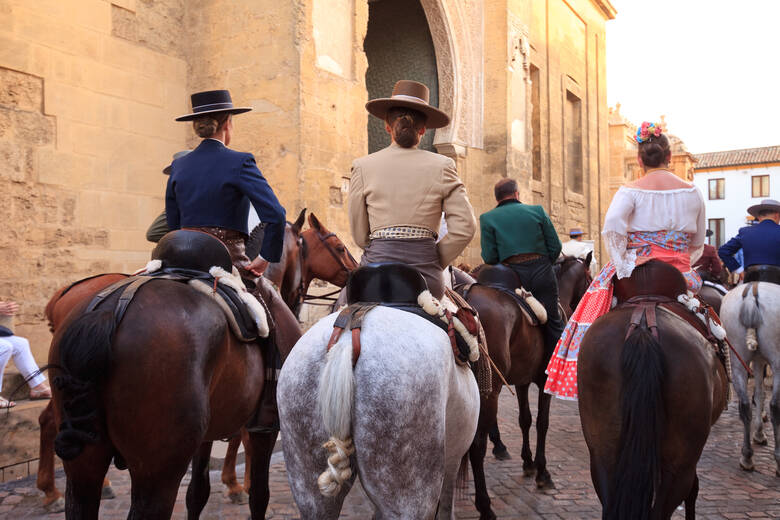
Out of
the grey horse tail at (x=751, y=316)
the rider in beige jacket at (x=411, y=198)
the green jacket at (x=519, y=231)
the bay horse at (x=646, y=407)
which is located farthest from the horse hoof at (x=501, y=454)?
the rider in beige jacket at (x=411, y=198)

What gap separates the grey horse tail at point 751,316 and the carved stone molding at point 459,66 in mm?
7170

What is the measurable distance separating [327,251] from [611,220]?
9.70 feet

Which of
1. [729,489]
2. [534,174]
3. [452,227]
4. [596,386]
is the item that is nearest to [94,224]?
[452,227]

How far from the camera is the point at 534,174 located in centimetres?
1783

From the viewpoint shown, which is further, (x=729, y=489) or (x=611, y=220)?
(x=729, y=489)

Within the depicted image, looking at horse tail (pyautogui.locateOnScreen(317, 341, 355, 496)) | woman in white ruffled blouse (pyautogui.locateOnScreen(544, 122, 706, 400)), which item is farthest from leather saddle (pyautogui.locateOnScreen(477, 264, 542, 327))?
horse tail (pyautogui.locateOnScreen(317, 341, 355, 496))

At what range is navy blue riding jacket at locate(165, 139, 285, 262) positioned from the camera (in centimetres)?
348

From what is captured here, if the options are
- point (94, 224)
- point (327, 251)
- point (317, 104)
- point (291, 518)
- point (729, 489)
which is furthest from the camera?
point (317, 104)

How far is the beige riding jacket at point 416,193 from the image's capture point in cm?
294

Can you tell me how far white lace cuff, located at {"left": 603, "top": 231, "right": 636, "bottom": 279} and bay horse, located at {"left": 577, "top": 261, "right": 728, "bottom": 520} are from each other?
0.42m

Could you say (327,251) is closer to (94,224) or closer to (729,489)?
(94,224)

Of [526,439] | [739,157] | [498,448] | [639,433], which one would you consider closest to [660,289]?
[639,433]

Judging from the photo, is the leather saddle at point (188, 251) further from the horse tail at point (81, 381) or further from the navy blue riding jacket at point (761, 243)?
the navy blue riding jacket at point (761, 243)

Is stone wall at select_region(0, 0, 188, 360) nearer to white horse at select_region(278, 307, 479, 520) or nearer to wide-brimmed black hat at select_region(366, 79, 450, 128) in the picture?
wide-brimmed black hat at select_region(366, 79, 450, 128)
